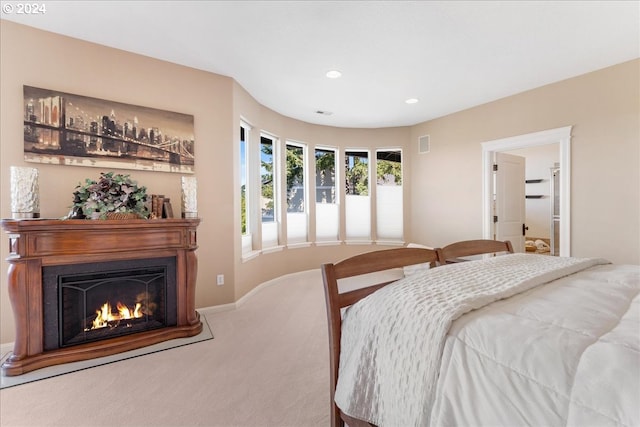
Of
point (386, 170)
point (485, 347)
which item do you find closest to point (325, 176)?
point (386, 170)

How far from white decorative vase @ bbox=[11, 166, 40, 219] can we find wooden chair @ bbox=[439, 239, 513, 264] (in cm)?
294

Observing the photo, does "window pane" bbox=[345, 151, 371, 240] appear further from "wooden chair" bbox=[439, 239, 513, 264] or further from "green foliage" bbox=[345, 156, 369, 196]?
"wooden chair" bbox=[439, 239, 513, 264]

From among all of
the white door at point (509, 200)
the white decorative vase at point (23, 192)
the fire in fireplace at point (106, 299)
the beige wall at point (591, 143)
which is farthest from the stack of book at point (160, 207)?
the white door at point (509, 200)

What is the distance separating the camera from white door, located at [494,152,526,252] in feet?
13.5

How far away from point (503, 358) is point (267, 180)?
4.08 m

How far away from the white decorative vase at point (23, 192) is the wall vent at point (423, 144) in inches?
194

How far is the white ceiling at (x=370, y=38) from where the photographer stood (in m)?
2.11

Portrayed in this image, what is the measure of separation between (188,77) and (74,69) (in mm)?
939

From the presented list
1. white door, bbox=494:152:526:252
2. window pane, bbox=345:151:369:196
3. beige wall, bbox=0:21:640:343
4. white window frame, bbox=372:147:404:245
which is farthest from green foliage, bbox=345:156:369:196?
white door, bbox=494:152:526:252

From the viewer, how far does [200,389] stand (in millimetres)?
1831

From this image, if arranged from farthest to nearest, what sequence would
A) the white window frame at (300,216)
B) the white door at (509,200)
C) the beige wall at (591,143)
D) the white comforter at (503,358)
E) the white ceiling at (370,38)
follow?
the white window frame at (300,216) < the white door at (509,200) < the beige wall at (591,143) < the white ceiling at (370,38) < the white comforter at (503,358)

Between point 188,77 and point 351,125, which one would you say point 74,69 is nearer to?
point 188,77

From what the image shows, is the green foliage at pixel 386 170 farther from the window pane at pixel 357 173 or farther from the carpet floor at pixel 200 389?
the carpet floor at pixel 200 389

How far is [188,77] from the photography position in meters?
3.01
